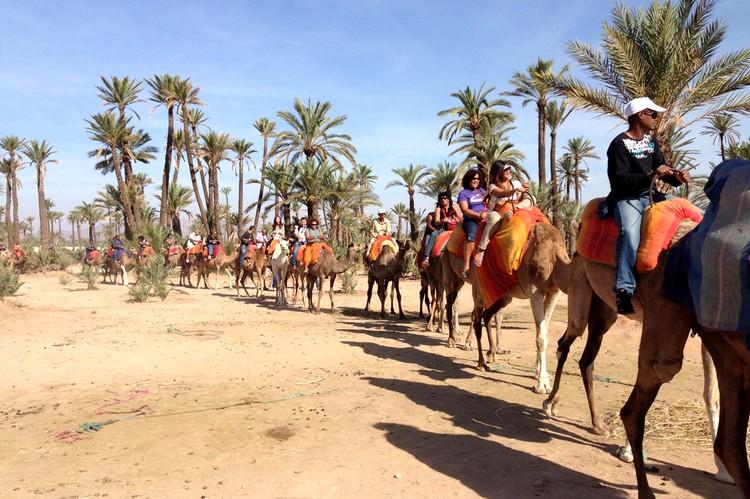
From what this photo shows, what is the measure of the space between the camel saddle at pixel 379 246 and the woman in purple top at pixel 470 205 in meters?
5.11

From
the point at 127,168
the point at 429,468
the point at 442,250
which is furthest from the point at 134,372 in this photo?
the point at 127,168

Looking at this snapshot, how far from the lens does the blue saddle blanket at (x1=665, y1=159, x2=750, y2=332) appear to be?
256 centimetres

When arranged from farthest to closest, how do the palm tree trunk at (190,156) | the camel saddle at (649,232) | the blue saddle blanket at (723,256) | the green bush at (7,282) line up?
the palm tree trunk at (190,156), the green bush at (7,282), the camel saddle at (649,232), the blue saddle blanket at (723,256)

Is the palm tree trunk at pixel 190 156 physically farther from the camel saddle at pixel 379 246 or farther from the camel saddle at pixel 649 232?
the camel saddle at pixel 649 232

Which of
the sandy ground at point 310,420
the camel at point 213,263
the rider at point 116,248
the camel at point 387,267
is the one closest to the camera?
the sandy ground at point 310,420

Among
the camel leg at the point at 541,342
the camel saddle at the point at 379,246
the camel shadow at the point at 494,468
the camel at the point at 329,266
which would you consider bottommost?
the camel shadow at the point at 494,468

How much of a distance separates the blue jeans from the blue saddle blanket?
562 mm

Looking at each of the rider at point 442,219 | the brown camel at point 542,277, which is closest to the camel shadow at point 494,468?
the brown camel at point 542,277

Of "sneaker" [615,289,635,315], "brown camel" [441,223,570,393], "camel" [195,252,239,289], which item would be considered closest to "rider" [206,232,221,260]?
"camel" [195,252,239,289]

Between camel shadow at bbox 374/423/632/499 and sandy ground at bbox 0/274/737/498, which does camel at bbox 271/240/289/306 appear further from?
camel shadow at bbox 374/423/632/499

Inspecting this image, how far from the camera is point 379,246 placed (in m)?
13.8

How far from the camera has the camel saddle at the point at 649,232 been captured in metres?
3.50

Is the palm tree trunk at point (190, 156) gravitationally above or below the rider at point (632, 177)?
above

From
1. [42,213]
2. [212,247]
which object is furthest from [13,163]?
[212,247]
